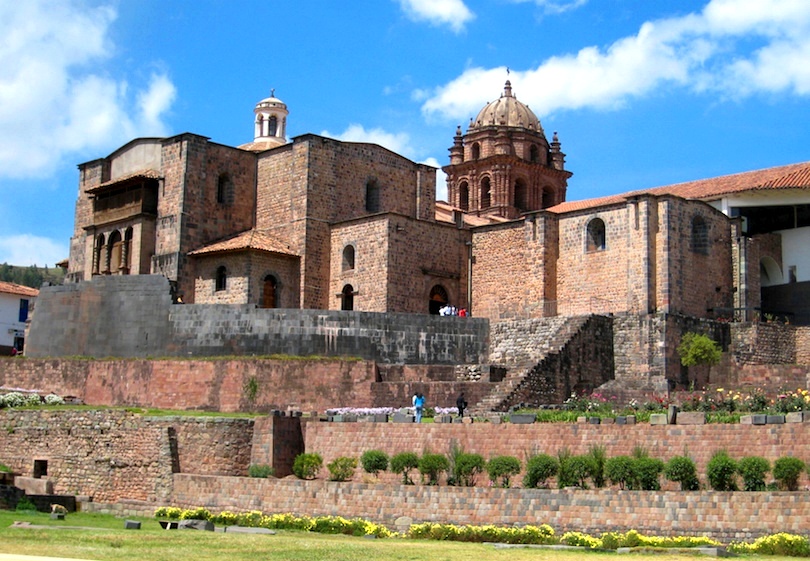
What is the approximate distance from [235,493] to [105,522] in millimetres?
2852

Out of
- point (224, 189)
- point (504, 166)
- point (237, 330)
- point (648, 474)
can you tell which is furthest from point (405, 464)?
point (504, 166)

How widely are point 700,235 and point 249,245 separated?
48.8 ft

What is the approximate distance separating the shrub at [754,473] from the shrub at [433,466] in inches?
244

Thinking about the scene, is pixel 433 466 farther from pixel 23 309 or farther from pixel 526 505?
pixel 23 309

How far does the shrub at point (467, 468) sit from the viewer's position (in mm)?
24422

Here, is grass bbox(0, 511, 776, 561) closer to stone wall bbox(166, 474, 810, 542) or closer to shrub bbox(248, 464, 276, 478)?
stone wall bbox(166, 474, 810, 542)

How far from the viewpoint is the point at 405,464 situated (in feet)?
82.6

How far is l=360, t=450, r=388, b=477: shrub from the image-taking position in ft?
84.4

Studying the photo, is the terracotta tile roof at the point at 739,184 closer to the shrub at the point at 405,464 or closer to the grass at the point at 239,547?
the shrub at the point at 405,464

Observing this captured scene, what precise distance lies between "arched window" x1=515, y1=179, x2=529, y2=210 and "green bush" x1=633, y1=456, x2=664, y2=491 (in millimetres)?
36582

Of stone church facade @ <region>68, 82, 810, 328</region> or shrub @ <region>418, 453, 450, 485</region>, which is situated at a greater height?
stone church facade @ <region>68, 82, 810, 328</region>

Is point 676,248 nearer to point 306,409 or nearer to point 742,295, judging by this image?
point 742,295

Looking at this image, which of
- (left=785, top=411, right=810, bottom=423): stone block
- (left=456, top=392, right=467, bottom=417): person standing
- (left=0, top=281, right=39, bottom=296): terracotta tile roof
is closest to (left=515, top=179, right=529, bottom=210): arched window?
(left=0, top=281, right=39, bottom=296): terracotta tile roof

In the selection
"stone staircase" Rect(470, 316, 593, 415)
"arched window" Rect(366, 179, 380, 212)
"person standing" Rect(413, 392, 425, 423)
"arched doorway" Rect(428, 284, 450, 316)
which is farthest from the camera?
"arched window" Rect(366, 179, 380, 212)
